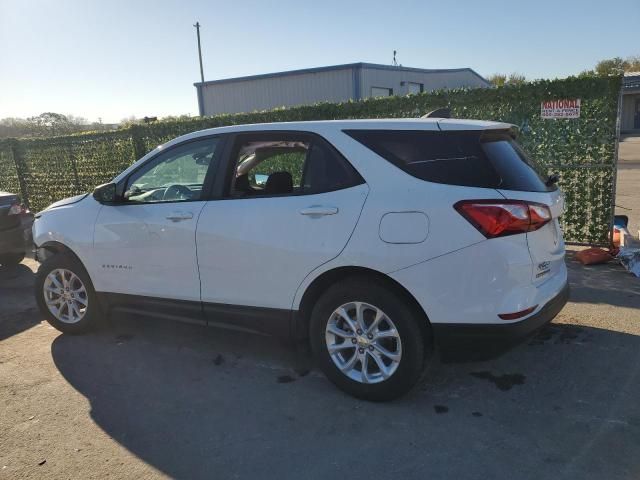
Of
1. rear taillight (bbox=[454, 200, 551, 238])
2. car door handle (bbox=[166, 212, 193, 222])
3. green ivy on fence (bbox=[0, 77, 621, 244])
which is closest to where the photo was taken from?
rear taillight (bbox=[454, 200, 551, 238])

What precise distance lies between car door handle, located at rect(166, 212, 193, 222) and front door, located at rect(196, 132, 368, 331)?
13 centimetres

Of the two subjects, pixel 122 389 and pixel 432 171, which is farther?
pixel 122 389

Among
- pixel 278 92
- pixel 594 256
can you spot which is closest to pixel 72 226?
pixel 594 256

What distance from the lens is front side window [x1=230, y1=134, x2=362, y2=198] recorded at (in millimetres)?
3496

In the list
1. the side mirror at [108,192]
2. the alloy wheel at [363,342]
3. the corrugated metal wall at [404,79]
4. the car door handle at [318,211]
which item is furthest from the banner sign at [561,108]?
the corrugated metal wall at [404,79]

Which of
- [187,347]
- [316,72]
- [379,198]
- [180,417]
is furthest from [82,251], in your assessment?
[316,72]

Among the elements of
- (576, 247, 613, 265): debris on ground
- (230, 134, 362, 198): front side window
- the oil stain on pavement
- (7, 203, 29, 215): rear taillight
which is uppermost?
(230, 134, 362, 198): front side window

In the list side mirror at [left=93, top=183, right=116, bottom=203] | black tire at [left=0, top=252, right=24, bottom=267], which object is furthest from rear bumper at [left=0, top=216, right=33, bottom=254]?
side mirror at [left=93, top=183, right=116, bottom=203]

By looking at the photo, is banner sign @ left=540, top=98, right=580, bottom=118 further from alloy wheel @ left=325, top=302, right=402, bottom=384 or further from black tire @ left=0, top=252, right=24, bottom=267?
black tire @ left=0, top=252, right=24, bottom=267

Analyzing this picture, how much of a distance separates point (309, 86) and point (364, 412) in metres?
19.1

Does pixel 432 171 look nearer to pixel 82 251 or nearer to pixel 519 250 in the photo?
pixel 519 250

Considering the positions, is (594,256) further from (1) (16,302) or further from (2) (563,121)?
(1) (16,302)

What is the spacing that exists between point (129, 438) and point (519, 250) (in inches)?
101

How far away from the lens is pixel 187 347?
4582mm
